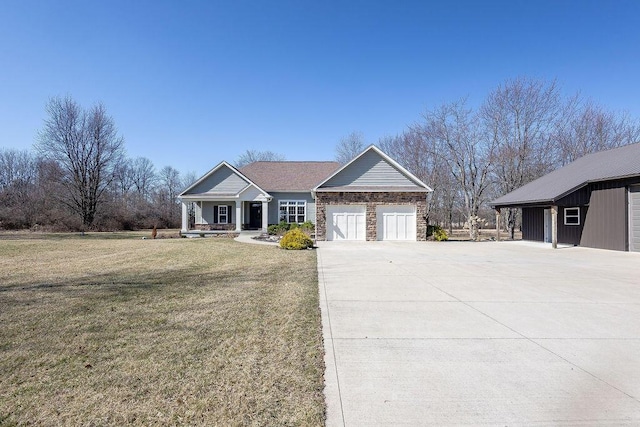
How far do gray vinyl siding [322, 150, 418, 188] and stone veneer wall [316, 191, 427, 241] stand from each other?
2.89 ft

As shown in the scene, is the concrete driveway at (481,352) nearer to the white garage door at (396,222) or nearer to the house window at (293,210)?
the white garage door at (396,222)

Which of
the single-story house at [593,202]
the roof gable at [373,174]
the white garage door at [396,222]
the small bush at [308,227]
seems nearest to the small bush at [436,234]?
the white garage door at [396,222]

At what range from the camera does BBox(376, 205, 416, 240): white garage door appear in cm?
2017

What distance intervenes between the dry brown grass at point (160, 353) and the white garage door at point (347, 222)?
12.5 m

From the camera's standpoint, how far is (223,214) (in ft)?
85.4

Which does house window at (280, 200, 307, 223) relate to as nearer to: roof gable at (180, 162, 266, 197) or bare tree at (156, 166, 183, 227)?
roof gable at (180, 162, 266, 197)

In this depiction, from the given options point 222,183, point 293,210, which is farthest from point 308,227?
point 222,183

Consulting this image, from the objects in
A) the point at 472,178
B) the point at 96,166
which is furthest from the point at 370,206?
the point at 96,166

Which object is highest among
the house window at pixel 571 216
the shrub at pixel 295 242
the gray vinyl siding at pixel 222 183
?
the gray vinyl siding at pixel 222 183

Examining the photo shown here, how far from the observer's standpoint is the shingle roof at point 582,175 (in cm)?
1548

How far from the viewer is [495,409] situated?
106 inches

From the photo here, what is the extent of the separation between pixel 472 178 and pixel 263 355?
28.8 m

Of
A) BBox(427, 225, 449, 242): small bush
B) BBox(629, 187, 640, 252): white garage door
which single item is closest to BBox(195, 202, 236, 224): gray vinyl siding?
BBox(427, 225, 449, 242): small bush

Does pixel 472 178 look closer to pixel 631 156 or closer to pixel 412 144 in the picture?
pixel 412 144
